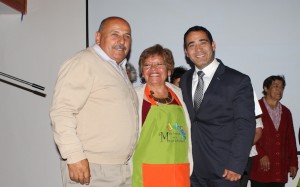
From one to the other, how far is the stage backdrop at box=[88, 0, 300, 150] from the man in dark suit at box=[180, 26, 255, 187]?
1.71 m

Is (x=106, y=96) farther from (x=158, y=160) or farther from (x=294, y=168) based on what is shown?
(x=294, y=168)

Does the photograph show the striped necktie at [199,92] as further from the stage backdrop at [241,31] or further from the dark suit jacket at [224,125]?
the stage backdrop at [241,31]

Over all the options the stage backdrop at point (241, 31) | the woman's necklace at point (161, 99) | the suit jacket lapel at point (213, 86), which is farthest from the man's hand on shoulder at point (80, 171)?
the stage backdrop at point (241, 31)

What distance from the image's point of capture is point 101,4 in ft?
13.8

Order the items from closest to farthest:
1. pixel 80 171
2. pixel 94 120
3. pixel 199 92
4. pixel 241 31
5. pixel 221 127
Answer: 1. pixel 80 171
2. pixel 94 120
3. pixel 221 127
4. pixel 199 92
5. pixel 241 31

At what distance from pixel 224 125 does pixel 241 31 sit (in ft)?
6.78

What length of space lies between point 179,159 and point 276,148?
1854mm

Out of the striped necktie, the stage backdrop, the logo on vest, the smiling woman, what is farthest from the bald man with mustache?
the stage backdrop

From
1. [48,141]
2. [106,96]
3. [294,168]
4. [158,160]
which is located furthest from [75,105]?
[294,168]

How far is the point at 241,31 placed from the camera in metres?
4.14

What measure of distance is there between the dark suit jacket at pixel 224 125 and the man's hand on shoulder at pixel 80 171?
860 millimetres

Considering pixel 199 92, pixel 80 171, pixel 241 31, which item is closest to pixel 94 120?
pixel 80 171

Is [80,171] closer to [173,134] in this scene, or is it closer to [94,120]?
[94,120]

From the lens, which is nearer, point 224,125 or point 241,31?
point 224,125
